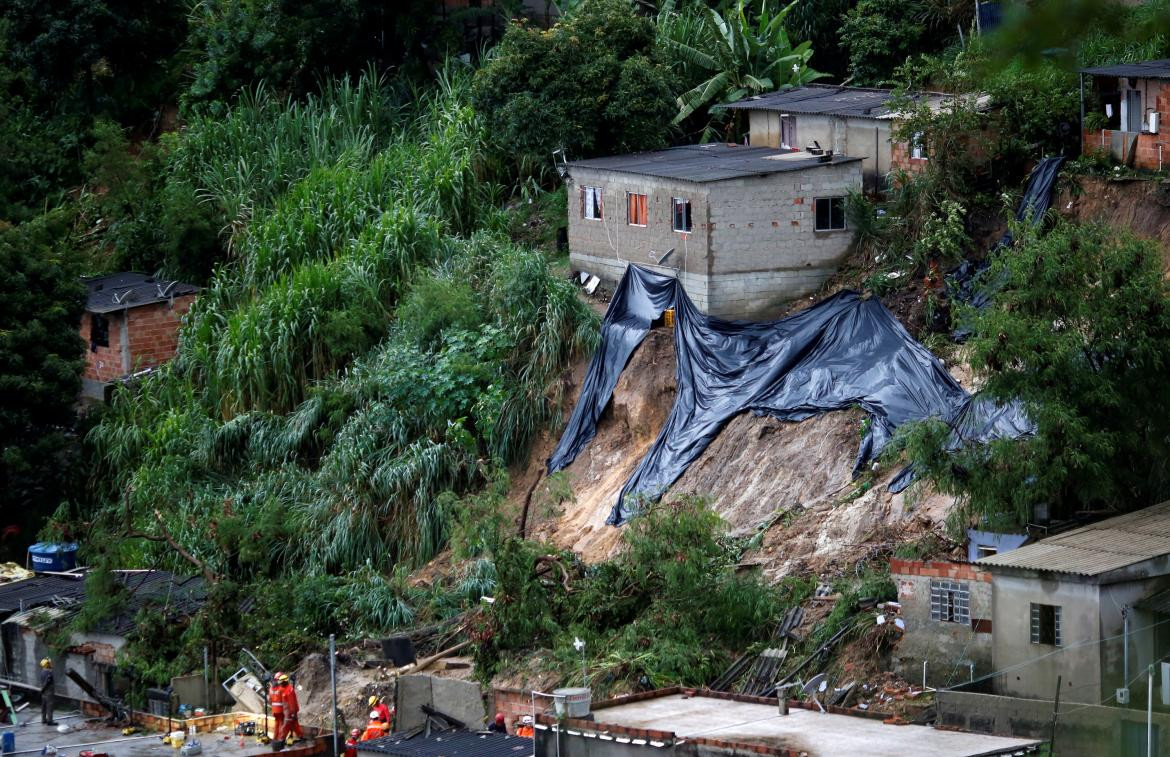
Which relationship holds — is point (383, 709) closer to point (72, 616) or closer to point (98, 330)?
point (72, 616)

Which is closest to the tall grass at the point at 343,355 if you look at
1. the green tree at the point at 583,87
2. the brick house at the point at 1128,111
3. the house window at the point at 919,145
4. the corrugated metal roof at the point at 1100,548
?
the green tree at the point at 583,87

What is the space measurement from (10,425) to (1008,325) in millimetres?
17659

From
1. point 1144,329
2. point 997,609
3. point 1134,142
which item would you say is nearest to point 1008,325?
point 1144,329

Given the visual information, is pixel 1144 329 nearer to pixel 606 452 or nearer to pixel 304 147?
pixel 606 452

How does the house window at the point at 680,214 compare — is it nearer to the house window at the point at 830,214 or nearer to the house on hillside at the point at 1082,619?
the house window at the point at 830,214

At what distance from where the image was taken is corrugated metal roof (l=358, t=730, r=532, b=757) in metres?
19.0

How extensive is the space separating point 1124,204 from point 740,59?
947cm

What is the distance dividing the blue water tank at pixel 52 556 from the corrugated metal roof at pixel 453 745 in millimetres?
10225

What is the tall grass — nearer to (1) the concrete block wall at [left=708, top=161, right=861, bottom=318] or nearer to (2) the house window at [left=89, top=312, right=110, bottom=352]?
(2) the house window at [left=89, top=312, right=110, bottom=352]

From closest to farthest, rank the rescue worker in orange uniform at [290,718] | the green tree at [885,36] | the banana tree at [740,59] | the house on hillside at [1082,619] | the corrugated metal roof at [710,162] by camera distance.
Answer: the house on hillside at [1082,619] < the rescue worker in orange uniform at [290,718] < the corrugated metal roof at [710,162] < the banana tree at [740,59] < the green tree at [885,36]

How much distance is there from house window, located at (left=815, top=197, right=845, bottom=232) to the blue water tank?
41.7 ft

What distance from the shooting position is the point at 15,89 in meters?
42.4

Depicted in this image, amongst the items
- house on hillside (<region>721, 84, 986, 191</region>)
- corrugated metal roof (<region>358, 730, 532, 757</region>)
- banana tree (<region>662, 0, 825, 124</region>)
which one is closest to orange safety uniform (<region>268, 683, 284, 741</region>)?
corrugated metal roof (<region>358, 730, 532, 757</region>)

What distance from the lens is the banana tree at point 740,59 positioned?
3250 centimetres
